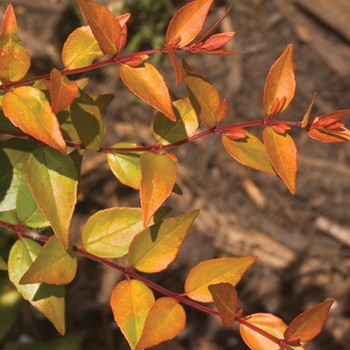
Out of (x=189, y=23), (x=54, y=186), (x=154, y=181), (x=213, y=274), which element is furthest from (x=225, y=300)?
(x=189, y=23)

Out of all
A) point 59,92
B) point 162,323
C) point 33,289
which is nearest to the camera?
point 59,92

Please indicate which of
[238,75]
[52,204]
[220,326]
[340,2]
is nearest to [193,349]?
[220,326]

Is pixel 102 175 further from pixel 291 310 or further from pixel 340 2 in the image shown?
pixel 340 2

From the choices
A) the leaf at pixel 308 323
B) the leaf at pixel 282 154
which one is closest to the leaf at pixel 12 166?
the leaf at pixel 282 154

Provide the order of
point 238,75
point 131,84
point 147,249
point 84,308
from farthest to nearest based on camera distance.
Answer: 1. point 238,75
2. point 84,308
3. point 147,249
4. point 131,84

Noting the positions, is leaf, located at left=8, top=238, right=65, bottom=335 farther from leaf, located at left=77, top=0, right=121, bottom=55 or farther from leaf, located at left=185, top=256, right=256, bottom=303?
leaf, located at left=77, top=0, right=121, bottom=55

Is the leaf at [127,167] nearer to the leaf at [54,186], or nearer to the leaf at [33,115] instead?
the leaf at [54,186]

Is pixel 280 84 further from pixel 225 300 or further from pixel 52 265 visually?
pixel 52 265
